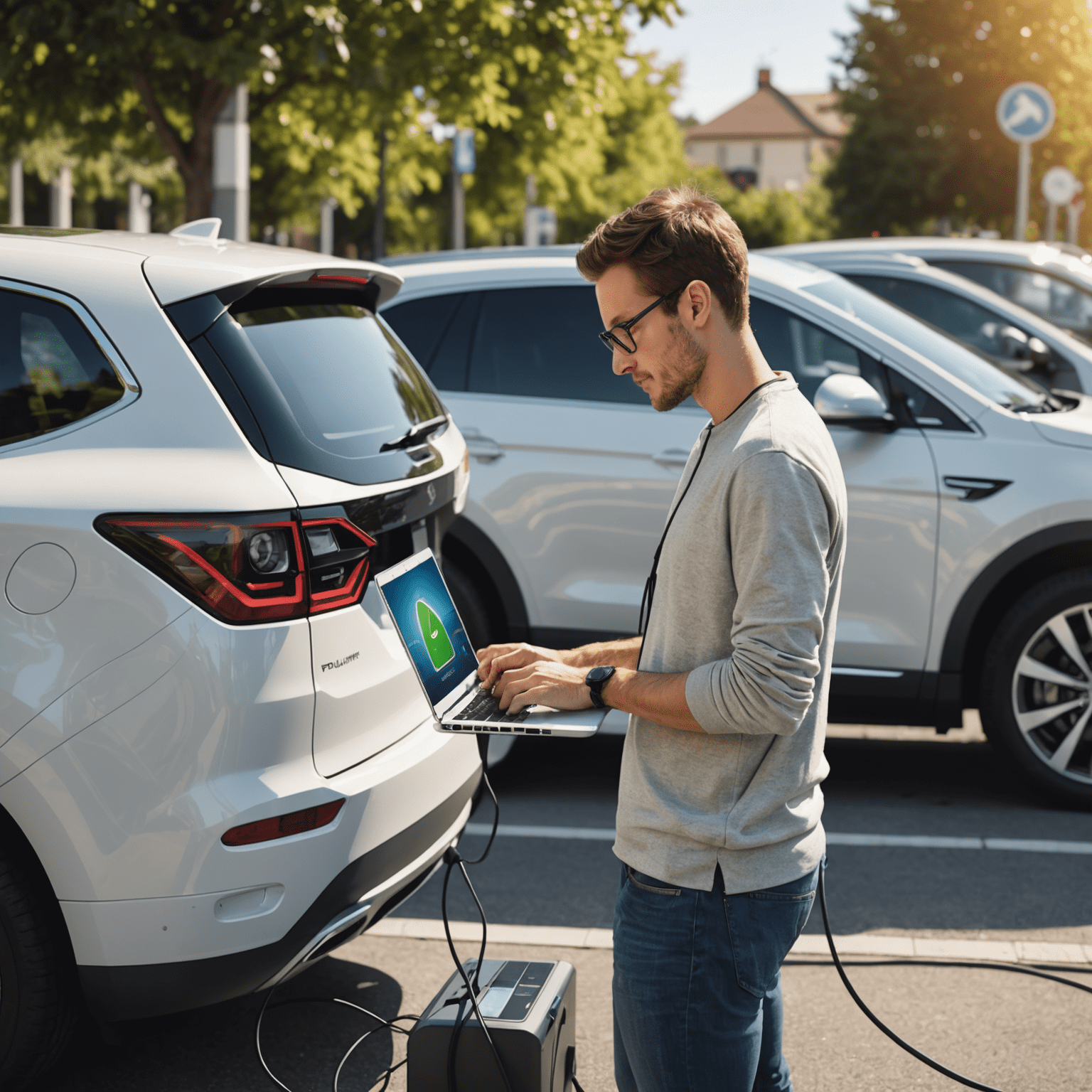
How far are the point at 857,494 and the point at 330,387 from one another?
7.93 ft

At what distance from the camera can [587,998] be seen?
3.66 m

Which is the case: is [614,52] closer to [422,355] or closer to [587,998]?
[422,355]

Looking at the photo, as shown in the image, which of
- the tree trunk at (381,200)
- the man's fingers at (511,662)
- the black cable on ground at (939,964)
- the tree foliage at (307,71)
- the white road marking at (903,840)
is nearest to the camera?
the man's fingers at (511,662)

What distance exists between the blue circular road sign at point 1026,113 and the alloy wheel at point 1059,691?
9.06 metres

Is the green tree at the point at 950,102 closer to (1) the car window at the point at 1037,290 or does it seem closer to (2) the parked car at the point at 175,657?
(1) the car window at the point at 1037,290

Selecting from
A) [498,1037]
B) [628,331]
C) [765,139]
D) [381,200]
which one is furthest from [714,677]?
[765,139]

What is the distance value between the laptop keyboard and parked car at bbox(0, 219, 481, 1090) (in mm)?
650

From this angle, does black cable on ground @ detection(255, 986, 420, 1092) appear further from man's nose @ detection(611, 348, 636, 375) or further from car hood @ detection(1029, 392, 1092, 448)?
car hood @ detection(1029, 392, 1092, 448)

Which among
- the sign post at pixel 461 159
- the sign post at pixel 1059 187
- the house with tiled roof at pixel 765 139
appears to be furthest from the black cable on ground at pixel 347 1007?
the house with tiled roof at pixel 765 139

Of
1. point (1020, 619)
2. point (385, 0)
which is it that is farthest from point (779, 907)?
point (385, 0)

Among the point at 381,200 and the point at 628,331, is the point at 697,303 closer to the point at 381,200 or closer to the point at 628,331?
the point at 628,331

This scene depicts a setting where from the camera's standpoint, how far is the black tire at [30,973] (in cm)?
279

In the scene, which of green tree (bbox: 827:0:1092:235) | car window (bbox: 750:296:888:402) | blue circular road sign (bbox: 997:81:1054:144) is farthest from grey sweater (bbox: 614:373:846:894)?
green tree (bbox: 827:0:1092:235)

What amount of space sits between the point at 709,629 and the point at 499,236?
42.9 meters
